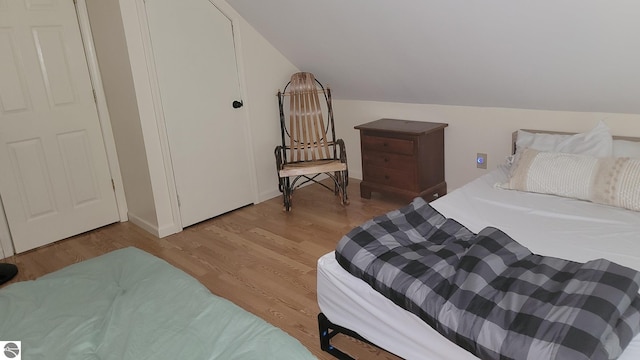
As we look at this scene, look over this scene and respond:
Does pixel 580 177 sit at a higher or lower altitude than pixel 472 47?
lower

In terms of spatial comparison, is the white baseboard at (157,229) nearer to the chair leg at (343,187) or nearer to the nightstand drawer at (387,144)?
the chair leg at (343,187)

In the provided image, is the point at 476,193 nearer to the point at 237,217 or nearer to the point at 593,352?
the point at 593,352

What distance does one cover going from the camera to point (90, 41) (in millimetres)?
3504

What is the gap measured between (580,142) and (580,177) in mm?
371

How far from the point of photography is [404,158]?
3.70 metres

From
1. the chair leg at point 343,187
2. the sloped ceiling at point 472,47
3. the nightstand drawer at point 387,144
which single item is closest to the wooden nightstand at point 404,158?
the nightstand drawer at point 387,144

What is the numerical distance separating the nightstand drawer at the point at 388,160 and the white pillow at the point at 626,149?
1395mm

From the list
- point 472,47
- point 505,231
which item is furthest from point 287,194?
point 505,231

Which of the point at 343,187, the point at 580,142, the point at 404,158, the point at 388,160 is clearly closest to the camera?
the point at 580,142

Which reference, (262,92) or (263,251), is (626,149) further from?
(262,92)

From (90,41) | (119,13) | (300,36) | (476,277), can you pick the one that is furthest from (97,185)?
(476,277)

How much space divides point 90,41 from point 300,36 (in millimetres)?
1630

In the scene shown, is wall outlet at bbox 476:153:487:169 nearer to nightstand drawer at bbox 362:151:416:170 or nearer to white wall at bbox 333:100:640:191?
white wall at bbox 333:100:640:191

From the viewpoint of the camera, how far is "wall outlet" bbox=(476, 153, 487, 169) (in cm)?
361
